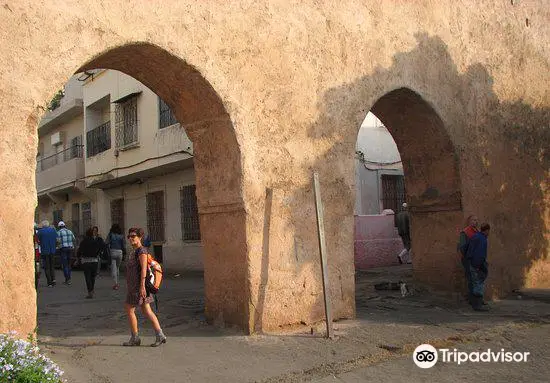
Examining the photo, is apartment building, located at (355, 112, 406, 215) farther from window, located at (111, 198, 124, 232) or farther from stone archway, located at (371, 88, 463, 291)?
window, located at (111, 198, 124, 232)

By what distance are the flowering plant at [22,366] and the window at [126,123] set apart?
14.7 m

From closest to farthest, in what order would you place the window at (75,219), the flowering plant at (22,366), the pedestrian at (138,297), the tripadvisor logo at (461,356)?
the flowering plant at (22,366) < the tripadvisor logo at (461,356) < the pedestrian at (138,297) < the window at (75,219)

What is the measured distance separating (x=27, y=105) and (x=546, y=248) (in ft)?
28.7

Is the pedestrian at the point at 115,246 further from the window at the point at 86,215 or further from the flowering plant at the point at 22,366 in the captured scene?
the window at the point at 86,215

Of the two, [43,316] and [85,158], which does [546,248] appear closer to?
[43,316]

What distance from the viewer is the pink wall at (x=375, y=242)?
15.2 metres

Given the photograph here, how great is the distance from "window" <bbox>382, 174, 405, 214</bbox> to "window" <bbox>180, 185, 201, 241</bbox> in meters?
5.28

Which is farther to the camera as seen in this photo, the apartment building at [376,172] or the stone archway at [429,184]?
the apartment building at [376,172]

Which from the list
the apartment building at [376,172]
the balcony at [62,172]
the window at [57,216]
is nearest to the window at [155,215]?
the balcony at [62,172]

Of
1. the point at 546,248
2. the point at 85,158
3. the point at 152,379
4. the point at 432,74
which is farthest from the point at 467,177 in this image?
the point at 85,158

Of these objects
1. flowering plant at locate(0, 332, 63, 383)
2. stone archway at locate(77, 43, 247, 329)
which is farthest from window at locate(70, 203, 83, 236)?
flowering plant at locate(0, 332, 63, 383)

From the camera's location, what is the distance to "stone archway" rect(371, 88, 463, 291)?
9.27 meters

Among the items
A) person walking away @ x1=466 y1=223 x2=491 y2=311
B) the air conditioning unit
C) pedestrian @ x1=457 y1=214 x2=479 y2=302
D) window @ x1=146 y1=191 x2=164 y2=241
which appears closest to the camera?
person walking away @ x1=466 y1=223 x2=491 y2=311

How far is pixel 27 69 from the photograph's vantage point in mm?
5391
